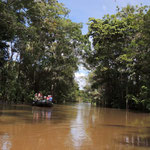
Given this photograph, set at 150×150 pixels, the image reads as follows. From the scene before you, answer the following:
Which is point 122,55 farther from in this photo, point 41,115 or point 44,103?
point 41,115

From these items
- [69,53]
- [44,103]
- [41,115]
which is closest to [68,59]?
[69,53]

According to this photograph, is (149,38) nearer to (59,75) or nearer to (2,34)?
(2,34)

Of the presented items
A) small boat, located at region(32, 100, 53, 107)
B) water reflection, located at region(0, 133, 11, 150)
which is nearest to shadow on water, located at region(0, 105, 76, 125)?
water reflection, located at region(0, 133, 11, 150)

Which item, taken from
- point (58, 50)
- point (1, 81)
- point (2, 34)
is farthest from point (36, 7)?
point (58, 50)

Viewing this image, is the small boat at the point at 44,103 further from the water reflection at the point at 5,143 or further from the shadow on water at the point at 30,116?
the water reflection at the point at 5,143

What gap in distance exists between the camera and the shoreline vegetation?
615 inches

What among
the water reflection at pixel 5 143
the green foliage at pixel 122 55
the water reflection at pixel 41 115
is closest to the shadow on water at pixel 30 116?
the water reflection at pixel 41 115

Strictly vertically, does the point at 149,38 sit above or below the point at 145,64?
above

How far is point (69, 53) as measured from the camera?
28.0m

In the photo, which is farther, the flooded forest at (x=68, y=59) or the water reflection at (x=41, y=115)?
the flooded forest at (x=68, y=59)

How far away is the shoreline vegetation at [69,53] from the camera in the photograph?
51.3 feet

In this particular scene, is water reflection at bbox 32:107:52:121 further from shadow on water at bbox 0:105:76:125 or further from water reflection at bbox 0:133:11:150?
water reflection at bbox 0:133:11:150

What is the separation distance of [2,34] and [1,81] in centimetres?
866

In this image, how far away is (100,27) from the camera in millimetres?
23250
